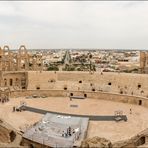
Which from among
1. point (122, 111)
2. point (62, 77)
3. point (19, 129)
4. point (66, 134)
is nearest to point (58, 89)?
point (62, 77)

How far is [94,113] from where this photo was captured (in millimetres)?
29938

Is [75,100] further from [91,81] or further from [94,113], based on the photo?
[94,113]

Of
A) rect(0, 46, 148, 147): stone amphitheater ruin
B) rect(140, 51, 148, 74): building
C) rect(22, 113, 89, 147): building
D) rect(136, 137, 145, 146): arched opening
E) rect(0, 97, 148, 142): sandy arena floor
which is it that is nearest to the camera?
rect(22, 113, 89, 147): building

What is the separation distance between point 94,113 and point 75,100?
706 cm

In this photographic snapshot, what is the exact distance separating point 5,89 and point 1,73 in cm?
397

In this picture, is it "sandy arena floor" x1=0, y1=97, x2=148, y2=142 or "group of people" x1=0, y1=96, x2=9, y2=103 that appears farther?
"group of people" x1=0, y1=96, x2=9, y2=103

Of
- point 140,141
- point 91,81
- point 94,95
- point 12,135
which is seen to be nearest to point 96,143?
point 140,141

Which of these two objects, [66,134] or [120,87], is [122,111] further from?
[66,134]

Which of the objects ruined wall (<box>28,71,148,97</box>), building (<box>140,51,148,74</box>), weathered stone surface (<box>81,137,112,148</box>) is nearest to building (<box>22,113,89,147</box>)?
weathered stone surface (<box>81,137,112,148</box>)

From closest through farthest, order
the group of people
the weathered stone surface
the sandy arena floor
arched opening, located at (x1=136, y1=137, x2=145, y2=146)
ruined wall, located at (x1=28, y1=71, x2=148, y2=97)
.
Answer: the weathered stone surface < arched opening, located at (x1=136, y1=137, x2=145, y2=146) < the sandy arena floor < the group of people < ruined wall, located at (x1=28, y1=71, x2=148, y2=97)

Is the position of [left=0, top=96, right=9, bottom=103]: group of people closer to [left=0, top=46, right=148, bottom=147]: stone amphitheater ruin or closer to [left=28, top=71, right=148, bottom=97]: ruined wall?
[left=0, top=46, right=148, bottom=147]: stone amphitheater ruin

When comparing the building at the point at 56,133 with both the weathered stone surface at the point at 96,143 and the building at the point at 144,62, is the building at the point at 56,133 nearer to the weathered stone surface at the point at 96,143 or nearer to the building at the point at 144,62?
the weathered stone surface at the point at 96,143

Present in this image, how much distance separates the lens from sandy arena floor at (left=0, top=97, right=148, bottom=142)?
23.6m

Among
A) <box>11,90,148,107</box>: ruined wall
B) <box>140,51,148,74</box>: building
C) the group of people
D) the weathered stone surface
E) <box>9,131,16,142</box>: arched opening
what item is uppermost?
<box>140,51,148,74</box>: building
